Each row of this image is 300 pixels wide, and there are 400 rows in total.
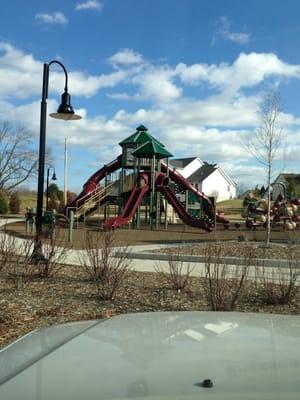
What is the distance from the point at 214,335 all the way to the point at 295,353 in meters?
0.49

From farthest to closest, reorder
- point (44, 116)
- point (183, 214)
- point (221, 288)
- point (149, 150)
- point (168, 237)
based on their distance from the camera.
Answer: point (149, 150), point (183, 214), point (168, 237), point (44, 116), point (221, 288)

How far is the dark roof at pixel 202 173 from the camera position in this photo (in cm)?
9688

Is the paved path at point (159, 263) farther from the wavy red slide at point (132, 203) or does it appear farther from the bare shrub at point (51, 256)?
the wavy red slide at point (132, 203)

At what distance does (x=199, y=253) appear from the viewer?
47.3ft

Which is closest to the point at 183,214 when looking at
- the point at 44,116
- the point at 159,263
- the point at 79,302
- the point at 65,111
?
the point at 159,263

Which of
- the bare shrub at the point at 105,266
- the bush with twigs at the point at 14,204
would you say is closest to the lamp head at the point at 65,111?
the bare shrub at the point at 105,266

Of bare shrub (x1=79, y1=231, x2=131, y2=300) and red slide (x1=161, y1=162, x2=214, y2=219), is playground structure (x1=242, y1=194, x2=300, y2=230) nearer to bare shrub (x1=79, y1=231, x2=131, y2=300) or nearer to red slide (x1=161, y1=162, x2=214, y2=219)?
red slide (x1=161, y1=162, x2=214, y2=219)

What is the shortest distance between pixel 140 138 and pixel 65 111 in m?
21.4

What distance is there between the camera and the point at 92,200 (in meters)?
33.7

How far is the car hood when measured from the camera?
77.5 inches

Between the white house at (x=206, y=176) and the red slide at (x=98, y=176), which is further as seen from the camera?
the white house at (x=206, y=176)

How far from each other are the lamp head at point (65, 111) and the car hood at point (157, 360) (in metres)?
9.80

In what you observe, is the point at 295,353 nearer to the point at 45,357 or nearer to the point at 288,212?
the point at 45,357

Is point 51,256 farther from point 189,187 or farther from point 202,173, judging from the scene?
point 202,173
